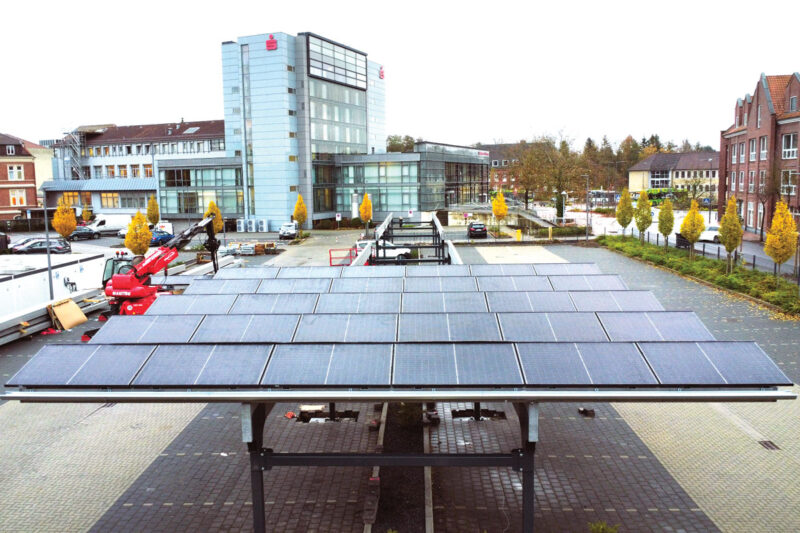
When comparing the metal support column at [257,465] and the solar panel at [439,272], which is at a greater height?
the solar panel at [439,272]

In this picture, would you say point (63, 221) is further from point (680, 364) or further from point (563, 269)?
point (680, 364)

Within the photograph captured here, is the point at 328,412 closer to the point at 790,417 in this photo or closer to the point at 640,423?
the point at 640,423

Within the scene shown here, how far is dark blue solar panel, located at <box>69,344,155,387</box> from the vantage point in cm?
905

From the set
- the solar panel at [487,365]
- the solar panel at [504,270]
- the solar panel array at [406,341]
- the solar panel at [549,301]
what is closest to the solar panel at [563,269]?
the solar panel at [504,270]

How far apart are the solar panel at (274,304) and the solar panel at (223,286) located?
1.09 metres

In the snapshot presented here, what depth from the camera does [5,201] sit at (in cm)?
7406

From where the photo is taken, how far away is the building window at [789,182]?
160ft

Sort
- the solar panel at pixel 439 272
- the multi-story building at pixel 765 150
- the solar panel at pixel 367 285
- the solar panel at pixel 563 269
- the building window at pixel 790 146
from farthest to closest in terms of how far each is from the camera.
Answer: the building window at pixel 790 146 → the multi-story building at pixel 765 150 → the solar panel at pixel 563 269 → the solar panel at pixel 439 272 → the solar panel at pixel 367 285

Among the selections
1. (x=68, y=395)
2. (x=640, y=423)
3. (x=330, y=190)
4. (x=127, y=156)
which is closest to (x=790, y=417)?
(x=640, y=423)

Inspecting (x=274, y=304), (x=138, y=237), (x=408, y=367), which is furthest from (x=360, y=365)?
(x=138, y=237)

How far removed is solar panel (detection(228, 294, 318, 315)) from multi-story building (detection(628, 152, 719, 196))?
380 feet

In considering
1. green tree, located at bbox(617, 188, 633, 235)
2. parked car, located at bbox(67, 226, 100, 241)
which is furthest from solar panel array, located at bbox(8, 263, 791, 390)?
parked car, located at bbox(67, 226, 100, 241)

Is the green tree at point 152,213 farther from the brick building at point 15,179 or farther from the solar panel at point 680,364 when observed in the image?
the solar panel at point 680,364

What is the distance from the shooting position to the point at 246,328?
12.4 m
